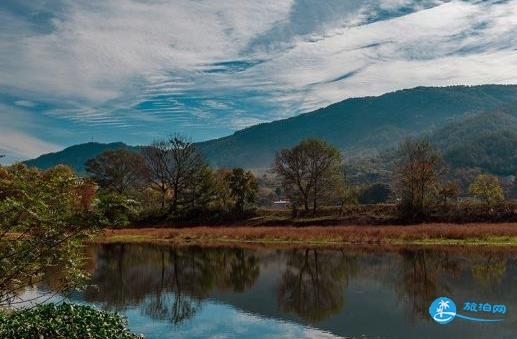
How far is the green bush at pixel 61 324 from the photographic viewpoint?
15398 mm

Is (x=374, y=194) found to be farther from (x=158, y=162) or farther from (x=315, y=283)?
(x=315, y=283)

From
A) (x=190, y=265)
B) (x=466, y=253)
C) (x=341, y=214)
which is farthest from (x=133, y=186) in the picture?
(x=466, y=253)

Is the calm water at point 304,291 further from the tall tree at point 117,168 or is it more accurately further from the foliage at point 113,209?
the tall tree at point 117,168

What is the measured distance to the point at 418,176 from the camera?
73188mm

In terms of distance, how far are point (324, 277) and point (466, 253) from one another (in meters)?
15.2

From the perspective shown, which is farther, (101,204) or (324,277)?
(324,277)

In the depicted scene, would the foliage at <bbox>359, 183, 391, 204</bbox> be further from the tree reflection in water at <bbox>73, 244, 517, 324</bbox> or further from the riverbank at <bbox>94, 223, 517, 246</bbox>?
the tree reflection in water at <bbox>73, 244, 517, 324</bbox>

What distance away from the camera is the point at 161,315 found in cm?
2352

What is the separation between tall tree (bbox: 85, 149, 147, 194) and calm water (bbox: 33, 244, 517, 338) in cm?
5846

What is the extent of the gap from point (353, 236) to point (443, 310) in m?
31.9

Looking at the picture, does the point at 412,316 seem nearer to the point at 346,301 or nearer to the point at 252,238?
the point at 346,301

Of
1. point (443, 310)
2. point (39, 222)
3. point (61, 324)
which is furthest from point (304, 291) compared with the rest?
point (39, 222)

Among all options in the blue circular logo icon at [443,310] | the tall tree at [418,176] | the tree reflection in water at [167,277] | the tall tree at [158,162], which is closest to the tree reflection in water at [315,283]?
the tree reflection in water at [167,277]

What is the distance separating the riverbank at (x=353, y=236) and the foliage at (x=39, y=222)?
3334 centimetres
